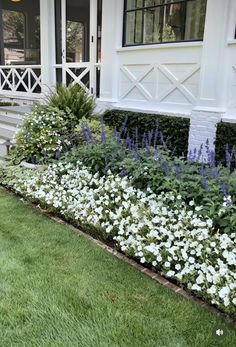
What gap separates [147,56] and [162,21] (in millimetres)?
608

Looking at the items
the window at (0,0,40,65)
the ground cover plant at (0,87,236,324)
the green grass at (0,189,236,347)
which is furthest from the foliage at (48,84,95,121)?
the window at (0,0,40,65)

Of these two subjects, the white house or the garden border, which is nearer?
the garden border

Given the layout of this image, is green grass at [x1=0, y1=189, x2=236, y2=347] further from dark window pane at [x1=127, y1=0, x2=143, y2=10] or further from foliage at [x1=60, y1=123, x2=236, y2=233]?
dark window pane at [x1=127, y1=0, x2=143, y2=10]

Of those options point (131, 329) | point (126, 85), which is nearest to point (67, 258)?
point (131, 329)

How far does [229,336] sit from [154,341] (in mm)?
439

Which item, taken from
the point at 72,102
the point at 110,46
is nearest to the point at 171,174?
the point at 72,102

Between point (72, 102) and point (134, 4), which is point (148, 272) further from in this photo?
point (134, 4)

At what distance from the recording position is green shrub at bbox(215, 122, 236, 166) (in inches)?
187

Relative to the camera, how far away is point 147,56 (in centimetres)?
585

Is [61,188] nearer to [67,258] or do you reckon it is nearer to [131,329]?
[67,258]

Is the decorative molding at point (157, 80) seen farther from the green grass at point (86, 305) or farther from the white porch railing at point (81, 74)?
the green grass at point (86, 305)

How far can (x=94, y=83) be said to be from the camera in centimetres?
704

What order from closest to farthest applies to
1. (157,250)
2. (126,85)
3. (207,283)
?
(207,283) → (157,250) → (126,85)

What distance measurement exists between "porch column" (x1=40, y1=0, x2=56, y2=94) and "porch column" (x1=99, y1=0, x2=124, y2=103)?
1.80m
